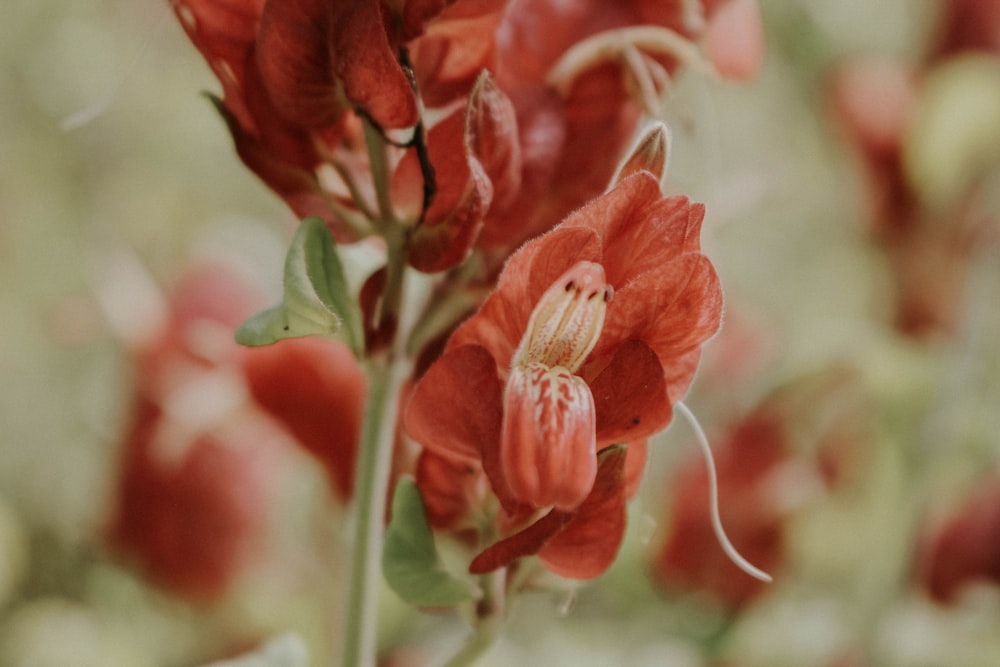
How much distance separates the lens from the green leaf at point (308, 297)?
0.95 feet

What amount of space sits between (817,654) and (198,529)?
393mm

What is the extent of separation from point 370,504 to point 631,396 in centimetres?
9

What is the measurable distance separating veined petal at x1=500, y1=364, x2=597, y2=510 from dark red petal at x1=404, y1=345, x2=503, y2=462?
0.6 inches

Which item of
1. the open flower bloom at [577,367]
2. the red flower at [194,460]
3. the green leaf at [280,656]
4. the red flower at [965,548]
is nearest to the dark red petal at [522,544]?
the open flower bloom at [577,367]

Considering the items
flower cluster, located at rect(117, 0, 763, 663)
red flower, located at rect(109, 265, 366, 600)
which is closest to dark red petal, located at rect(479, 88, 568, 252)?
flower cluster, located at rect(117, 0, 763, 663)

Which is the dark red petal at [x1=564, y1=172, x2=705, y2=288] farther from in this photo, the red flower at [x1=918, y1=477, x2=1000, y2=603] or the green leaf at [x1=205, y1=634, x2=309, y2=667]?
the red flower at [x1=918, y1=477, x2=1000, y2=603]

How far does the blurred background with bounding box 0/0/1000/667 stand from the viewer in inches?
26.7

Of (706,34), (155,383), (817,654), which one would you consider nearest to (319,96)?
(706,34)

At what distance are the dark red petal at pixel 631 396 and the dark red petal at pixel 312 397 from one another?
256mm

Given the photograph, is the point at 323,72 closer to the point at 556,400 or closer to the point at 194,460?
the point at 556,400

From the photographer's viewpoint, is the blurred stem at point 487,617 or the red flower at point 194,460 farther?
the red flower at point 194,460

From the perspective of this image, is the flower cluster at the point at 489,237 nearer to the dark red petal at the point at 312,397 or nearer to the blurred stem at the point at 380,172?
the blurred stem at the point at 380,172

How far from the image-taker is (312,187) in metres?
0.32

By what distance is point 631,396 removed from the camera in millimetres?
278
